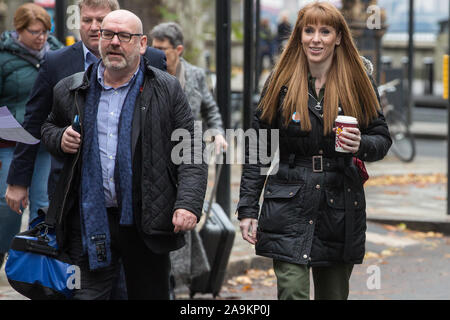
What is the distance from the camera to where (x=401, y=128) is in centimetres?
1522

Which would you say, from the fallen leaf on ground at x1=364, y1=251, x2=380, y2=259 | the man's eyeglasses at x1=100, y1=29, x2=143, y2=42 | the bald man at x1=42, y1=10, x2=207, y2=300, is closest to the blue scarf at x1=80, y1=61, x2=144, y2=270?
the bald man at x1=42, y1=10, x2=207, y2=300

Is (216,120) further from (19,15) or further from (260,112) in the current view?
(260,112)

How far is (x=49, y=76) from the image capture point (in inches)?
196

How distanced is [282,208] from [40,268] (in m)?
1.18

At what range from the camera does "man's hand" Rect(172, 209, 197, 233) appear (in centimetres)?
436

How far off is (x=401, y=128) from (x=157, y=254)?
436 inches

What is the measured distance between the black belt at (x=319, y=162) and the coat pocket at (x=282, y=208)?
105mm

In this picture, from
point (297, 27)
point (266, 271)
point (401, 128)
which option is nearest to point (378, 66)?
point (401, 128)

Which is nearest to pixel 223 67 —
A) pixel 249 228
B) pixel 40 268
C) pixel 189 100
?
pixel 189 100

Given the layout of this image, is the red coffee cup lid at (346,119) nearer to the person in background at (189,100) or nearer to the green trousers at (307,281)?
the green trousers at (307,281)

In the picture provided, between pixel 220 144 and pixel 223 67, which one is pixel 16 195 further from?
pixel 223 67

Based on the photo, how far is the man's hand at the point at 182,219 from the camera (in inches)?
171

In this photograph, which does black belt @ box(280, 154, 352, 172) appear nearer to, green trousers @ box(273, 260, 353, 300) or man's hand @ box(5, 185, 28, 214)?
green trousers @ box(273, 260, 353, 300)

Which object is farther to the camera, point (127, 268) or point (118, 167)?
point (127, 268)
